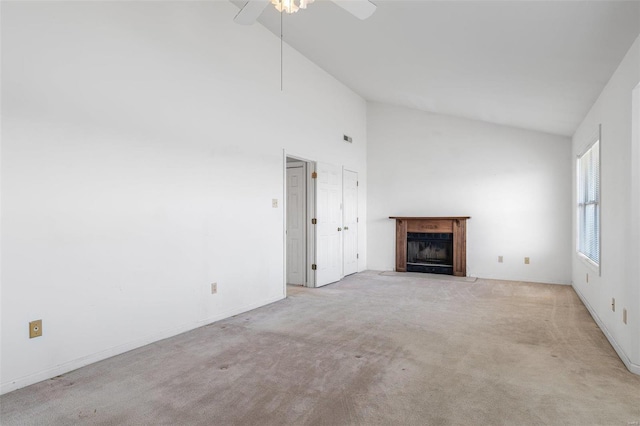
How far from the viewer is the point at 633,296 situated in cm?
272

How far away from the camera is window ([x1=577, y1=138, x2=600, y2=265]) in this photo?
4184mm

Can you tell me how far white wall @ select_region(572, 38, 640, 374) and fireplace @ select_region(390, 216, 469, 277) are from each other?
292 cm

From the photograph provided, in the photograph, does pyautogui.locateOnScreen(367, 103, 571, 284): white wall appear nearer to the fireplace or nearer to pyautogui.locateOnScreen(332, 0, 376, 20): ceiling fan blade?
the fireplace

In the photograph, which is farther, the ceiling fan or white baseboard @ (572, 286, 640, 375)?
white baseboard @ (572, 286, 640, 375)

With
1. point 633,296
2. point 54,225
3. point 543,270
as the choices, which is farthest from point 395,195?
point 54,225

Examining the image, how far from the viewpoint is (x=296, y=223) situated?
6152mm

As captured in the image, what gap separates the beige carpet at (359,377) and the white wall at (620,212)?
229 mm

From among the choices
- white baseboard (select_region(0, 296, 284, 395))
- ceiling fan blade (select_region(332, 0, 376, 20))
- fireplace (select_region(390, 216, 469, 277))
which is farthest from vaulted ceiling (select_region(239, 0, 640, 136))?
white baseboard (select_region(0, 296, 284, 395))

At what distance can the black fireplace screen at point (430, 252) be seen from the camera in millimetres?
7066

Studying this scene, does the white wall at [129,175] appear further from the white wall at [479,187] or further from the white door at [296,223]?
the white wall at [479,187]

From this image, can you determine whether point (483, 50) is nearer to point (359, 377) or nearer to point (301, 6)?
point (301, 6)

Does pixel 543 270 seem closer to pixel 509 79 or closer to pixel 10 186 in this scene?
pixel 509 79

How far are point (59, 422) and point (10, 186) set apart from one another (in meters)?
1.52

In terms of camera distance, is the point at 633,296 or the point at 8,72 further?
the point at 633,296
